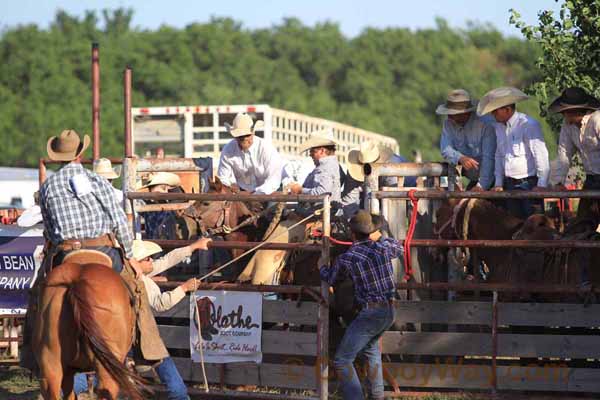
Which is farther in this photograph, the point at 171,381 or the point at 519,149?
the point at 519,149

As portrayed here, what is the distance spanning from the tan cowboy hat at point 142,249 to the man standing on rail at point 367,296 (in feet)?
4.81

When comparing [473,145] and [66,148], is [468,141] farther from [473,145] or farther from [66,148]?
[66,148]

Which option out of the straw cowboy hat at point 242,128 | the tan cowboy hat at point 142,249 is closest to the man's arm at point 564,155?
the straw cowboy hat at point 242,128

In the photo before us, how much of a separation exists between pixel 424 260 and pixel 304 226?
41.6 inches

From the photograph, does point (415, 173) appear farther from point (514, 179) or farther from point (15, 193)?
point (15, 193)

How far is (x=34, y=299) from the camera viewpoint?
7.42 meters

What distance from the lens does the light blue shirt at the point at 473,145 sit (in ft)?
30.6

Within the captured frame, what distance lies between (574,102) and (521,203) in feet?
3.65

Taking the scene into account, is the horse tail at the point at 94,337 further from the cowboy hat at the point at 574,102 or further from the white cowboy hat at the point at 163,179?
the white cowboy hat at the point at 163,179

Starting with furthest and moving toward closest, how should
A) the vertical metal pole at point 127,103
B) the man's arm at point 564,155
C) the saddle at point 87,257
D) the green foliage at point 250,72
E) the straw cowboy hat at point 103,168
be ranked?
the green foliage at point 250,72 < the vertical metal pole at point 127,103 < the straw cowboy hat at point 103,168 < the man's arm at point 564,155 < the saddle at point 87,257

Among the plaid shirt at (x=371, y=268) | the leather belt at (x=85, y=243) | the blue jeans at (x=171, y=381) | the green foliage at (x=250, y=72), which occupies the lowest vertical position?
the blue jeans at (x=171, y=381)

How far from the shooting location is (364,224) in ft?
25.5

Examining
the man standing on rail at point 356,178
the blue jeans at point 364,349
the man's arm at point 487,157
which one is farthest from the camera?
the man standing on rail at point 356,178

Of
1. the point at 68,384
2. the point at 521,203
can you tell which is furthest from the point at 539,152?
the point at 68,384
